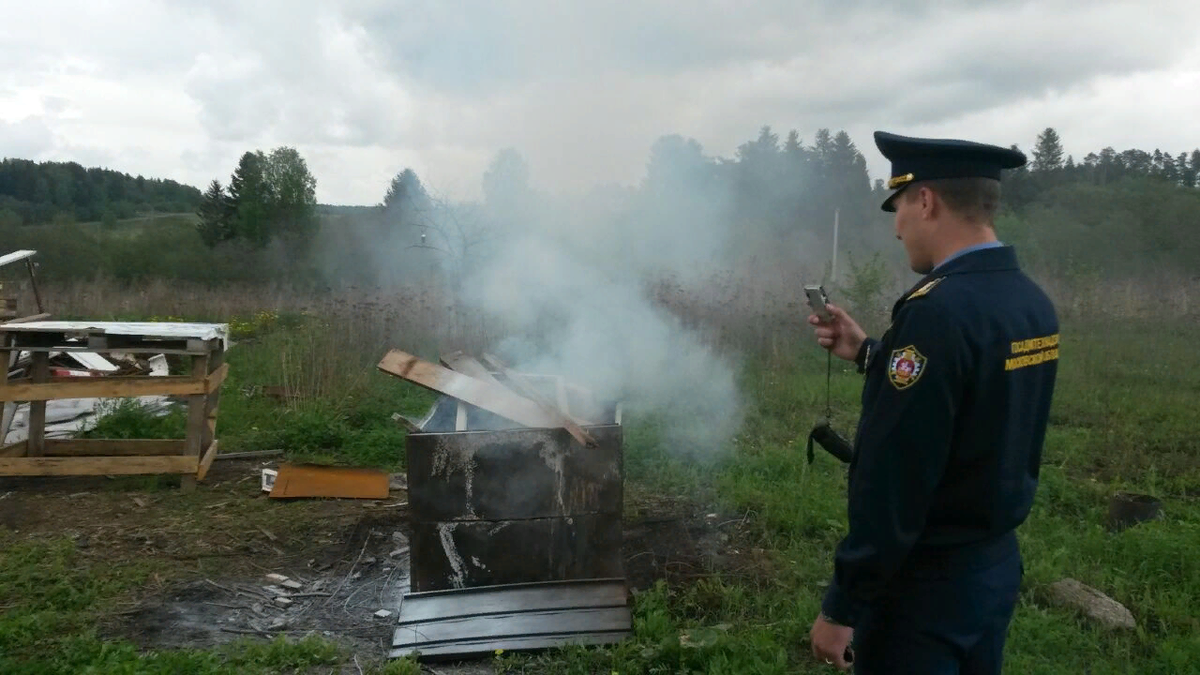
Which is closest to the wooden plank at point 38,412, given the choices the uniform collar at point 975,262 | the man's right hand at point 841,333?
the man's right hand at point 841,333

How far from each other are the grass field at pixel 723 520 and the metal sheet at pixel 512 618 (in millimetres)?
117

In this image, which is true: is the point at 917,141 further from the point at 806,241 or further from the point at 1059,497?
the point at 806,241

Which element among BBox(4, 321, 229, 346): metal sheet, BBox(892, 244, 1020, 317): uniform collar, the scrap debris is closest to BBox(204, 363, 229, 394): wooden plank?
BBox(4, 321, 229, 346): metal sheet

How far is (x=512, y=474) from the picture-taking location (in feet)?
15.1

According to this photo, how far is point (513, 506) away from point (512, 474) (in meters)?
0.19

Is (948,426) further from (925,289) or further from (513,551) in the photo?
(513,551)

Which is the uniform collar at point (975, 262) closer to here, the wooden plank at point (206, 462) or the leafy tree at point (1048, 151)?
the wooden plank at point (206, 462)

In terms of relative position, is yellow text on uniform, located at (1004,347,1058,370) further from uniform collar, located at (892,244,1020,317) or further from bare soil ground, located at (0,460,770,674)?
bare soil ground, located at (0,460,770,674)

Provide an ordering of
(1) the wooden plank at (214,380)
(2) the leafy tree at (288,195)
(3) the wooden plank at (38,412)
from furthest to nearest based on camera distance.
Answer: (2) the leafy tree at (288,195) → (3) the wooden plank at (38,412) → (1) the wooden plank at (214,380)

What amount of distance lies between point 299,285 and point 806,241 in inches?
430

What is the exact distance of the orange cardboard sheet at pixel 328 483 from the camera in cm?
661

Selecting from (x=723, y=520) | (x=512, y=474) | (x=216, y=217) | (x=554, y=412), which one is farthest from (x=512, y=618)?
(x=216, y=217)

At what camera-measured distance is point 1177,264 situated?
23016 millimetres

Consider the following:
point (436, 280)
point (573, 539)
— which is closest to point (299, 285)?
point (436, 280)
